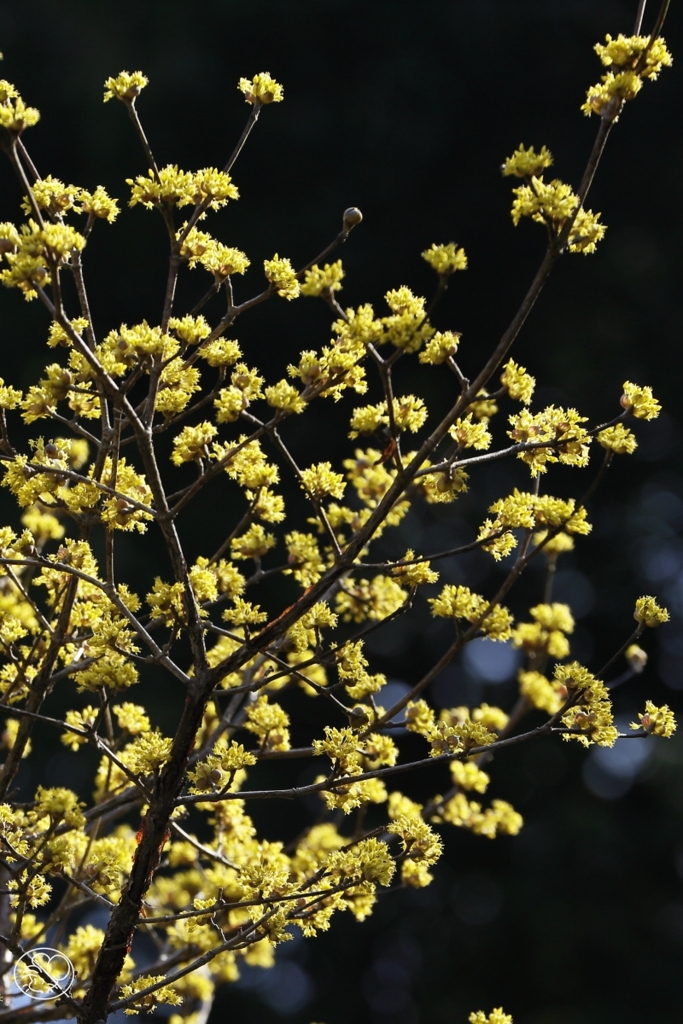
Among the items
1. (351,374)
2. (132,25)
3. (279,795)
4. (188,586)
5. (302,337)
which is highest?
(132,25)

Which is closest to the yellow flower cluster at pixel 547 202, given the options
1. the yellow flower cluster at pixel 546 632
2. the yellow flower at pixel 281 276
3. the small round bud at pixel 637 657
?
the yellow flower at pixel 281 276

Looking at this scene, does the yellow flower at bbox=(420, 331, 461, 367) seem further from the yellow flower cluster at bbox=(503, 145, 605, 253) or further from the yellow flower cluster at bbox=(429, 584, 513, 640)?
the yellow flower cluster at bbox=(429, 584, 513, 640)

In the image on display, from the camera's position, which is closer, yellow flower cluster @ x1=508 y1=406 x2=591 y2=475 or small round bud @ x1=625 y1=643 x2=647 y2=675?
yellow flower cluster @ x1=508 y1=406 x2=591 y2=475

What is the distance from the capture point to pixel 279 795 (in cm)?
99

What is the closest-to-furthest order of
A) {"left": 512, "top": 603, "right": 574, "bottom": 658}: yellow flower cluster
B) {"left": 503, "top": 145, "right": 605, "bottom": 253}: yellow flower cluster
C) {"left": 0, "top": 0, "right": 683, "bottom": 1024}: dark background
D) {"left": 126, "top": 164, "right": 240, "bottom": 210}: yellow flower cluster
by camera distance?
{"left": 503, "top": 145, "right": 605, "bottom": 253}: yellow flower cluster
{"left": 126, "top": 164, "right": 240, "bottom": 210}: yellow flower cluster
{"left": 512, "top": 603, "right": 574, "bottom": 658}: yellow flower cluster
{"left": 0, "top": 0, "right": 683, "bottom": 1024}: dark background

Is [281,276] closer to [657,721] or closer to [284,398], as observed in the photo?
[284,398]

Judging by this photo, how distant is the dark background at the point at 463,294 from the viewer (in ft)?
15.1

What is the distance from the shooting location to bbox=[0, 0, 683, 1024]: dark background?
15.1 feet

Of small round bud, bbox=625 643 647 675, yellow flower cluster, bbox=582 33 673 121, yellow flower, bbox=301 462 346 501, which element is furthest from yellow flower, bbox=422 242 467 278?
small round bud, bbox=625 643 647 675

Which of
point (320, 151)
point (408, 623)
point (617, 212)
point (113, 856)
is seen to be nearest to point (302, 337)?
point (320, 151)

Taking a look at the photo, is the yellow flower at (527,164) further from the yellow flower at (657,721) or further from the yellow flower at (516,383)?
the yellow flower at (657,721)

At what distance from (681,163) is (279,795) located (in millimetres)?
5072

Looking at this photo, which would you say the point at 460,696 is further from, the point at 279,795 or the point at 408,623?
the point at 279,795

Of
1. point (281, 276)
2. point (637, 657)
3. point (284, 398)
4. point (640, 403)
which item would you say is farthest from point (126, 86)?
point (637, 657)
